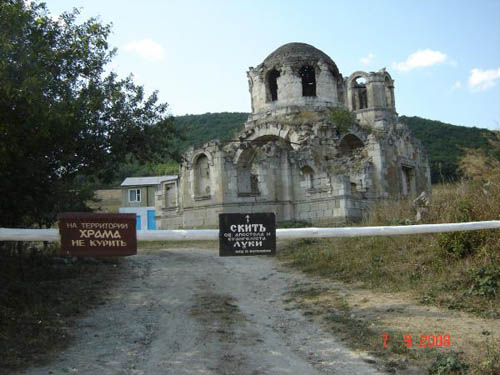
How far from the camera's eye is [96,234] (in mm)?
7348

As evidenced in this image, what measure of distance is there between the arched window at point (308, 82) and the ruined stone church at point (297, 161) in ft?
0.17

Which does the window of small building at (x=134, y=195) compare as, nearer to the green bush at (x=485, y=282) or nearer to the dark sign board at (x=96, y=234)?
the green bush at (x=485, y=282)

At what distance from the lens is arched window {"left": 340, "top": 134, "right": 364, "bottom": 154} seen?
26594 millimetres

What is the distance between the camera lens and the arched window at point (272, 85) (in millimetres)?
27620

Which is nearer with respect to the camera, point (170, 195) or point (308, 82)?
point (170, 195)

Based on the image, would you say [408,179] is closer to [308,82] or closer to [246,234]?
[308,82]

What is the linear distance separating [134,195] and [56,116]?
3603cm

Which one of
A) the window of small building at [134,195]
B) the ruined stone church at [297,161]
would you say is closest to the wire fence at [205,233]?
the ruined stone church at [297,161]

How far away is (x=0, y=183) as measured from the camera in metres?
9.15

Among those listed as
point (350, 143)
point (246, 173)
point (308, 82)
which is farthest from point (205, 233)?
point (308, 82)

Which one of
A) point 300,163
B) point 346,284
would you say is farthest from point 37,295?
point 300,163

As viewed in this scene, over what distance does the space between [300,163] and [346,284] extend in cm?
1183

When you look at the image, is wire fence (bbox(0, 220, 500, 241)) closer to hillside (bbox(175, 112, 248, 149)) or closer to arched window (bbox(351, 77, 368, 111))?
arched window (bbox(351, 77, 368, 111))
